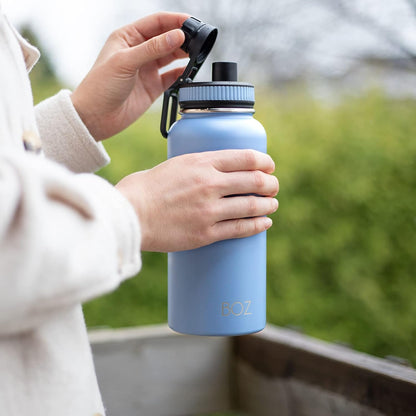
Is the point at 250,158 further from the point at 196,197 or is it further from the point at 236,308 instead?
the point at 236,308

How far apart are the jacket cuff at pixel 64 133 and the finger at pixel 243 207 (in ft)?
1.22

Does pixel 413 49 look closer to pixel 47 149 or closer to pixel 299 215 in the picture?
pixel 299 215

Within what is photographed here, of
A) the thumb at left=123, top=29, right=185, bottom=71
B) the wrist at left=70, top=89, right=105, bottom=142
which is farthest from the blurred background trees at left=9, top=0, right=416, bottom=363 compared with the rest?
the thumb at left=123, top=29, right=185, bottom=71

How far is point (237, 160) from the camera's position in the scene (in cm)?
66

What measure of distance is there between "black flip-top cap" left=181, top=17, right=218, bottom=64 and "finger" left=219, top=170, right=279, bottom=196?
21 centimetres

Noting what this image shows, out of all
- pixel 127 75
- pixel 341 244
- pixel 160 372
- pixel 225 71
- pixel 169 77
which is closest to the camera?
pixel 225 71

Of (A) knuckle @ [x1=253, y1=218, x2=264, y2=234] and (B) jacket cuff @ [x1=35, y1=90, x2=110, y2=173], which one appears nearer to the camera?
(A) knuckle @ [x1=253, y1=218, x2=264, y2=234]

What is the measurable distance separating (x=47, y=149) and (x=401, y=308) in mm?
1742

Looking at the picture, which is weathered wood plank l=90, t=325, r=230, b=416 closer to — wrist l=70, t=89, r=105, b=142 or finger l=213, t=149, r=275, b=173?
wrist l=70, t=89, r=105, b=142

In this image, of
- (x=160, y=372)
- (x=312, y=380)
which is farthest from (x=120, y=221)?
(x=160, y=372)

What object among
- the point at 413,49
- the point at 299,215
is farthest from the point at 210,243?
the point at 413,49

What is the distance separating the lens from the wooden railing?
3.49ft

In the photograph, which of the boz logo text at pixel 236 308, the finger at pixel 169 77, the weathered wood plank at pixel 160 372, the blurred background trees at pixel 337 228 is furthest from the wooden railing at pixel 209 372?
the blurred background trees at pixel 337 228

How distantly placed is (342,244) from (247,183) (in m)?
1.66
